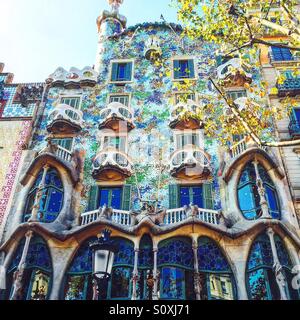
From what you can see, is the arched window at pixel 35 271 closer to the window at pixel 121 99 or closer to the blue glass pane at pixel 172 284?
the blue glass pane at pixel 172 284

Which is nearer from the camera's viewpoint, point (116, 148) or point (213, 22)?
point (213, 22)

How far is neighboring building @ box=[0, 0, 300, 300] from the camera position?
13.0 metres

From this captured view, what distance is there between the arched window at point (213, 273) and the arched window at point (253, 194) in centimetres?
178

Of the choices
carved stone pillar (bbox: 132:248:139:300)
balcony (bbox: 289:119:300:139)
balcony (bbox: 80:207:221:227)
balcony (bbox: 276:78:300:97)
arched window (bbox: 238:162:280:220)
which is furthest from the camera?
balcony (bbox: 276:78:300:97)

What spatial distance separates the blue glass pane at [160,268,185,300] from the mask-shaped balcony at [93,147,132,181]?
4.66 meters

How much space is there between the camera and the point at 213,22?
45.2 ft

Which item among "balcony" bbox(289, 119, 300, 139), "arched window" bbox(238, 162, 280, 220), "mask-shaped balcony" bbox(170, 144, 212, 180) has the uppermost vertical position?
"balcony" bbox(289, 119, 300, 139)

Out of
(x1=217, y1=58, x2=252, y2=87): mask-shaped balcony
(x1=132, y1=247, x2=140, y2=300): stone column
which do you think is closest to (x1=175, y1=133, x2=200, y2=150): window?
(x1=217, y1=58, x2=252, y2=87): mask-shaped balcony

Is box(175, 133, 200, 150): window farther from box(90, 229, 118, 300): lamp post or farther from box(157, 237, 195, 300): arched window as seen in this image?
box(90, 229, 118, 300): lamp post

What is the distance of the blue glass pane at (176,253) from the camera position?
13.2 m

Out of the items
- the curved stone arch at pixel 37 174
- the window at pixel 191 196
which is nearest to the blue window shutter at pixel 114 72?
the curved stone arch at pixel 37 174
